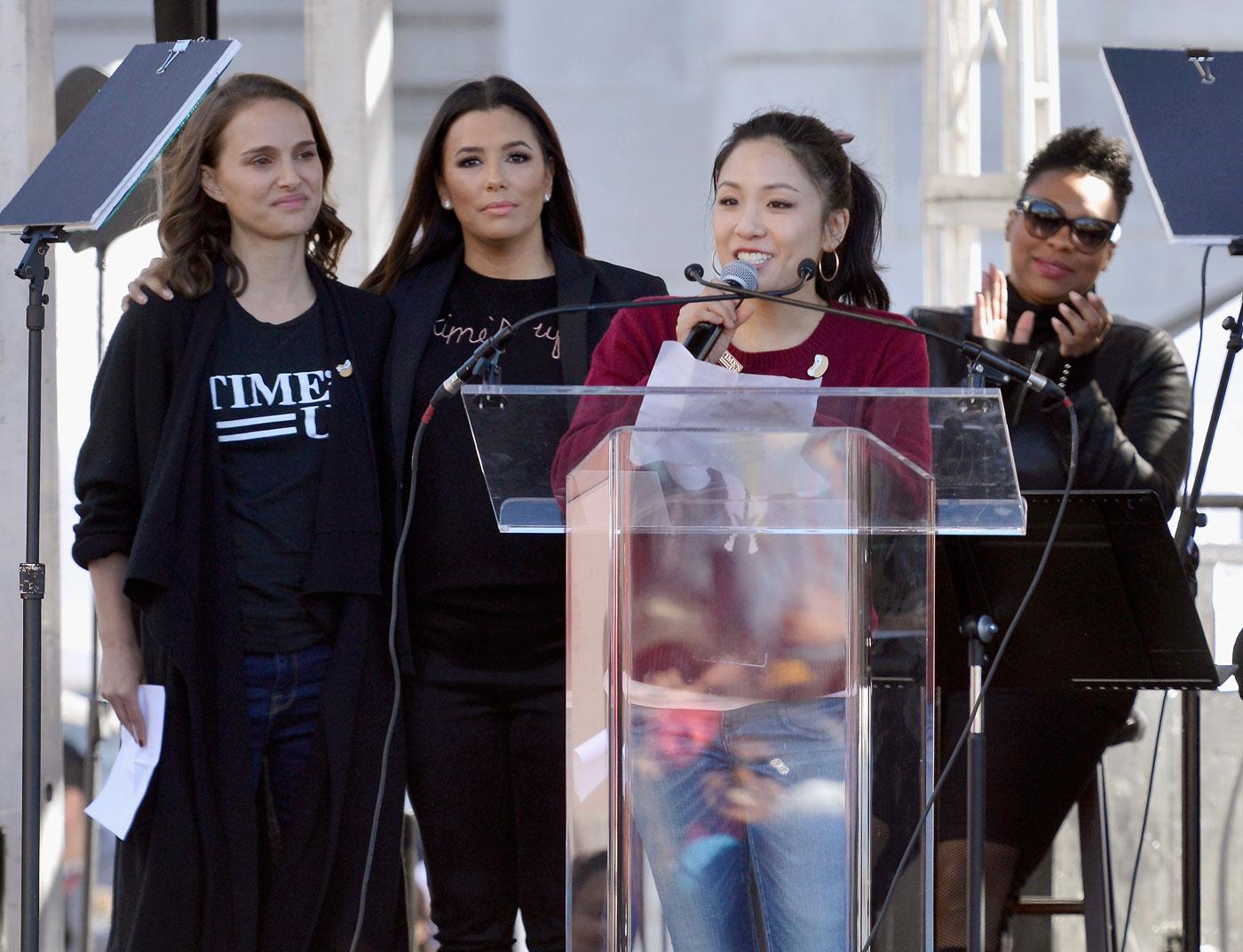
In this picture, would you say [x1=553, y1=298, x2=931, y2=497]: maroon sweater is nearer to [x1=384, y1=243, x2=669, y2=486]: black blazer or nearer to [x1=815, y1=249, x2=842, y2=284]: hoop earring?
[x1=815, y1=249, x2=842, y2=284]: hoop earring

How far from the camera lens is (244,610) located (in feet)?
7.52

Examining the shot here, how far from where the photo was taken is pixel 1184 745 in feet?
8.34

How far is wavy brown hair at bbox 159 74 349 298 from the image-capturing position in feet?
7.93

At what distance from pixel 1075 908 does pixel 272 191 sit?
1857 mm

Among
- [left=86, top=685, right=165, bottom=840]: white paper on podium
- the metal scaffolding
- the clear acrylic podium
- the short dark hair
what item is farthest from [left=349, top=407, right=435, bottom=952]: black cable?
the metal scaffolding

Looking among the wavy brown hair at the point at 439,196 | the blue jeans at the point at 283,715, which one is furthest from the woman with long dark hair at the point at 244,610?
the wavy brown hair at the point at 439,196

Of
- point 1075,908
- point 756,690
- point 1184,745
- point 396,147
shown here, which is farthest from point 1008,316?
point 396,147

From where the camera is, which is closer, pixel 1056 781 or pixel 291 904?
pixel 291 904

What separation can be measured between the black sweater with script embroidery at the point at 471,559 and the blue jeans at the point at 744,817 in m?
0.82

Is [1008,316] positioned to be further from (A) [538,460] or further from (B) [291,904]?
(B) [291,904]

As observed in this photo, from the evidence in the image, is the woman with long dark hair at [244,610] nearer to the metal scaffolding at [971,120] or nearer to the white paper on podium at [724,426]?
the white paper on podium at [724,426]

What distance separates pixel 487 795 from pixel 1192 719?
112 cm

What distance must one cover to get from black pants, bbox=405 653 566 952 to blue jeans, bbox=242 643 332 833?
16 centimetres

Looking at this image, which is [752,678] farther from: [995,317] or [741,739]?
[995,317]
